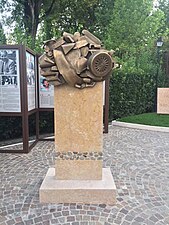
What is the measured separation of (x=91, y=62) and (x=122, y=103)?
23.9 feet

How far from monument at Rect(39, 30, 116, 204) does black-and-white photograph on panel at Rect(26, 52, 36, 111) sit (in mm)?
2249

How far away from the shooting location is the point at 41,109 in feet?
19.9

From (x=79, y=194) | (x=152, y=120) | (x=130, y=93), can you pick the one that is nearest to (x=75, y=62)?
(x=79, y=194)

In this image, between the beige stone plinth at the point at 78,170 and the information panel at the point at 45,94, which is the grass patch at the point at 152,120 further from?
the beige stone plinth at the point at 78,170

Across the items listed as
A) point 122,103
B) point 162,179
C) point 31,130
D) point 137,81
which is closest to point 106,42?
point 137,81

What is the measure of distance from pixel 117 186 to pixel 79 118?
1256 millimetres

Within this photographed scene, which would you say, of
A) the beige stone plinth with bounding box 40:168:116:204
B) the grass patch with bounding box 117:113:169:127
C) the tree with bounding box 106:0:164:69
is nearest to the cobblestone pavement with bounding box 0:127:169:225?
the beige stone plinth with bounding box 40:168:116:204

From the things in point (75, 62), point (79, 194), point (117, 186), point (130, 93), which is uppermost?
point (75, 62)

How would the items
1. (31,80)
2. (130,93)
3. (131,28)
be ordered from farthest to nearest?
1. (131,28)
2. (130,93)
3. (31,80)

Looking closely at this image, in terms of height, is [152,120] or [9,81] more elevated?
[9,81]

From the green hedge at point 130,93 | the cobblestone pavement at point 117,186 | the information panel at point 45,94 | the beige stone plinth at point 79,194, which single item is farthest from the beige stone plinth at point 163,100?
the beige stone plinth at point 79,194

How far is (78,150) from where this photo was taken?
10.4 ft

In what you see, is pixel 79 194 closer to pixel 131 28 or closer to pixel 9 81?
pixel 9 81

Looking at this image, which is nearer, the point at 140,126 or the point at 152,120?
the point at 140,126
